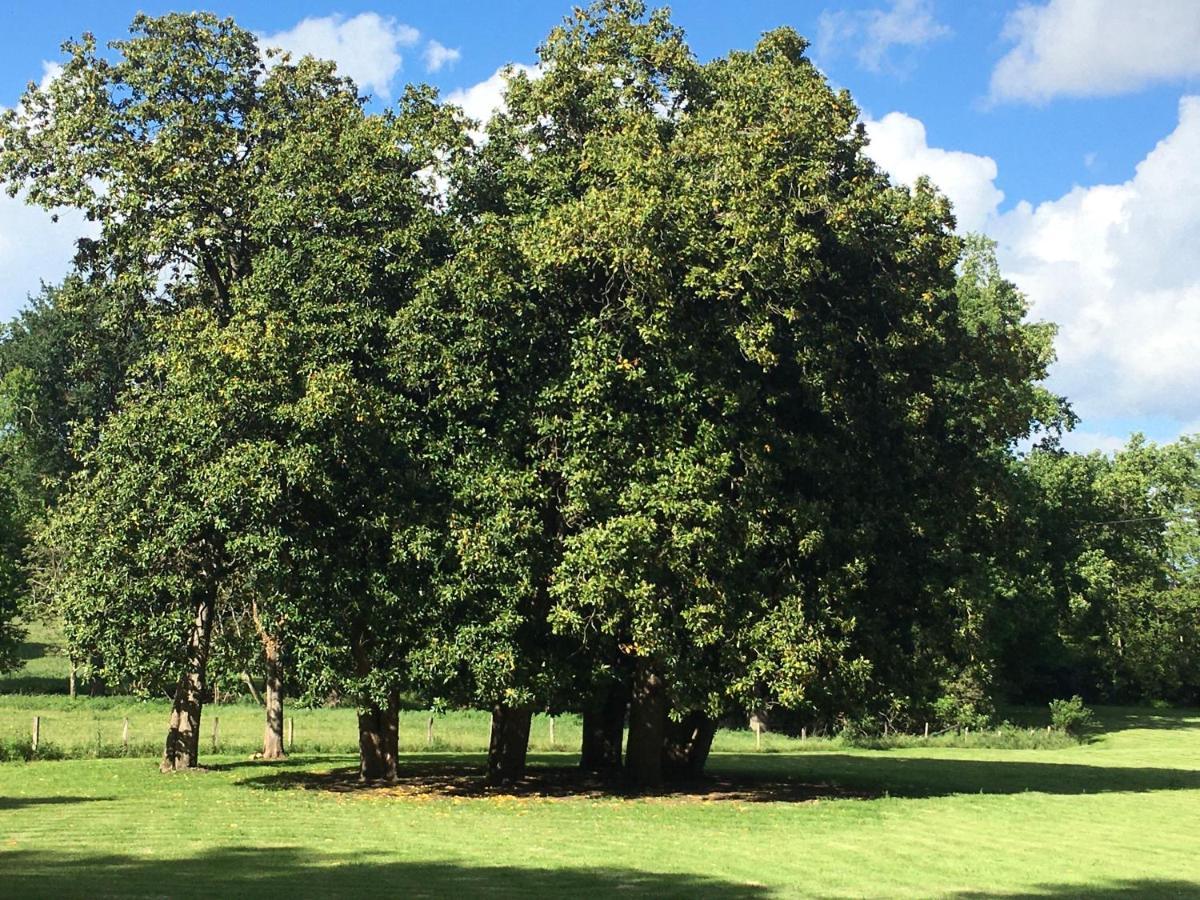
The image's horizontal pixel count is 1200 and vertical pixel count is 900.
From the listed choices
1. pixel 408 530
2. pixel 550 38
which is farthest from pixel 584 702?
pixel 550 38

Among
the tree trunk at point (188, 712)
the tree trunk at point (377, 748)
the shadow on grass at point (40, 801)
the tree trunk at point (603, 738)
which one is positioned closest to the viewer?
the shadow on grass at point (40, 801)

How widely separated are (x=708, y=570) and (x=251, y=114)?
16.1 m

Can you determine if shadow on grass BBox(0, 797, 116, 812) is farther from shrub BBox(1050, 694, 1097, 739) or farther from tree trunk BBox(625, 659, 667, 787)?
shrub BBox(1050, 694, 1097, 739)

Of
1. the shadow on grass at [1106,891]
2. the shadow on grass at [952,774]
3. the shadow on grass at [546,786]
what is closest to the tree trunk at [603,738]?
the shadow on grass at [546,786]

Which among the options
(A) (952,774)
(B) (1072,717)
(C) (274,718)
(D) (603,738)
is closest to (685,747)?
(D) (603,738)

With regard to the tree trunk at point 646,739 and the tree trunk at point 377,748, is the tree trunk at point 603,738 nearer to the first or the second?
the tree trunk at point 646,739

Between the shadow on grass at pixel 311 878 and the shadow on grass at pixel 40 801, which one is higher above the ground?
the shadow on grass at pixel 311 878

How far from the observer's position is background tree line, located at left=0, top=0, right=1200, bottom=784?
22.3 m

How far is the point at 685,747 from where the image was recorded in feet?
94.7

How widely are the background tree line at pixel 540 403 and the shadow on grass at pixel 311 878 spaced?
24.0 feet

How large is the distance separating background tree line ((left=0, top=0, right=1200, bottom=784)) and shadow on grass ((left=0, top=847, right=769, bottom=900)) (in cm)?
730

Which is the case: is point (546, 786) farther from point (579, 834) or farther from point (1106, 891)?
point (1106, 891)

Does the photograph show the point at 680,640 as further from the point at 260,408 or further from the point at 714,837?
the point at 260,408

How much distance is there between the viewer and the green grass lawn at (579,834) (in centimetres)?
1368
